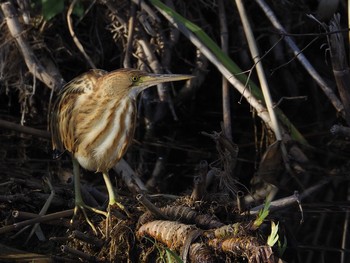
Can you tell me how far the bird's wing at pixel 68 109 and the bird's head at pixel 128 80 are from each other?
10 cm

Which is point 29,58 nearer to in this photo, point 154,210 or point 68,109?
point 68,109

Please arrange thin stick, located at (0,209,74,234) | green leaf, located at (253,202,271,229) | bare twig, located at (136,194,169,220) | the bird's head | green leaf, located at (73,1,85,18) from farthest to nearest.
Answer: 1. green leaf, located at (73,1,85,18)
2. the bird's head
3. thin stick, located at (0,209,74,234)
4. bare twig, located at (136,194,169,220)
5. green leaf, located at (253,202,271,229)

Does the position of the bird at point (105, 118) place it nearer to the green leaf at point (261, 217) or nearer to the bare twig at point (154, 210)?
the bare twig at point (154, 210)

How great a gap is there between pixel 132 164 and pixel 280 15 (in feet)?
3.59

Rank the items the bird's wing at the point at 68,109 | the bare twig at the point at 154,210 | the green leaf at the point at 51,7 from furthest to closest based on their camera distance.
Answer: the green leaf at the point at 51,7 < the bird's wing at the point at 68,109 < the bare twig at the point at 154,210

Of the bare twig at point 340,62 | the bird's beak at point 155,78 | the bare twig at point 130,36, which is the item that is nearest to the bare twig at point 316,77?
the bare twig at point 340,62

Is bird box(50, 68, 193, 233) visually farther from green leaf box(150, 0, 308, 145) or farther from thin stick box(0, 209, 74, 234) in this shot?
green leaf box(150, 0, 308, 145)

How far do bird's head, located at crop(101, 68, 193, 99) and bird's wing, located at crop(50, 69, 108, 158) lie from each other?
104 mm

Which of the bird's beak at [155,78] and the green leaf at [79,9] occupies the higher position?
the green leaf at [79,9]

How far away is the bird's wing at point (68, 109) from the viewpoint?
2.99 meters

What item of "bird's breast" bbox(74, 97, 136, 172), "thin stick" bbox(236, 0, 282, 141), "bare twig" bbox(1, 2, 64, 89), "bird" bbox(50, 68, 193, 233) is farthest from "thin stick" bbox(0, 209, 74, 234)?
"bare twig" bbox(1, 2, 64, 89)

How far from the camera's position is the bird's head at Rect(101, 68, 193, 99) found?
2885 mm

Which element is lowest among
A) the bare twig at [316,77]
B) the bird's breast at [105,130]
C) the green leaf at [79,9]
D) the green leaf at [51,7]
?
the bare twig at [316,77]

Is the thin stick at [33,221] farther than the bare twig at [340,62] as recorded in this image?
No
